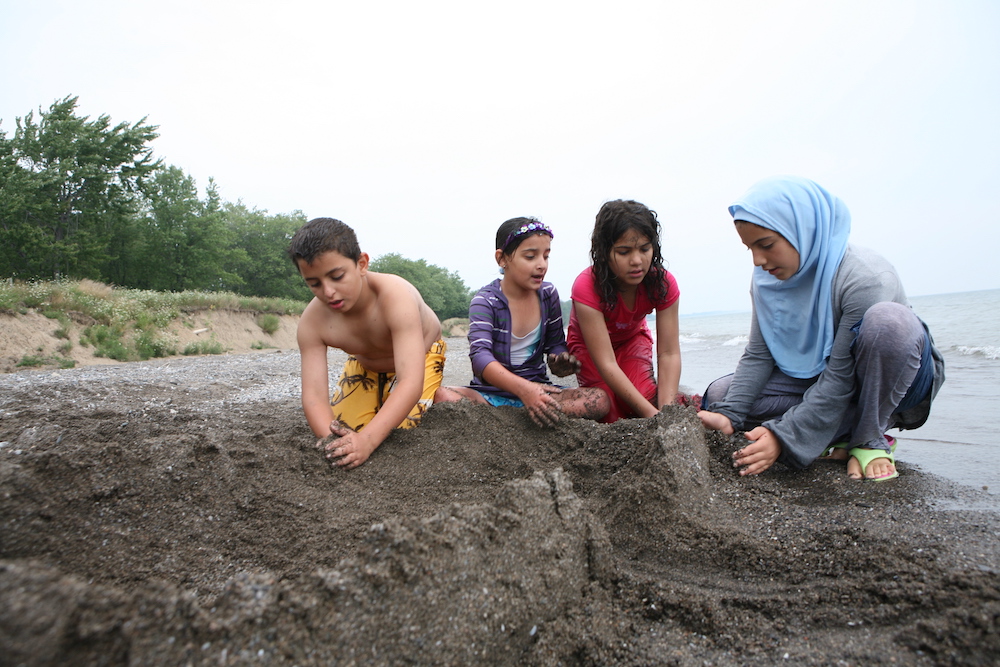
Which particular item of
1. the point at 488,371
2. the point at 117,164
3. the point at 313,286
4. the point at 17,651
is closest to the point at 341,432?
the point at 313,286

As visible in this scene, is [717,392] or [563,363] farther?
[563,363]

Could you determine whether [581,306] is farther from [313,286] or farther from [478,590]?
[478,590]

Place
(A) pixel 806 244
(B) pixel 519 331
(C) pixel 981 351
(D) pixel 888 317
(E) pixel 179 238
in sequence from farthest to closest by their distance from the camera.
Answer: (E) pixel 179 238, (C) pixel 981 351, (B) pixel 519 331, (A) pixel 806 244, (D) pixel 888 317

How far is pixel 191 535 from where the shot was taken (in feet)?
5.94

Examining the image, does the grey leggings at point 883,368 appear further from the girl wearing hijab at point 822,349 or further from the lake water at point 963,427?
the lake water at point 963,427

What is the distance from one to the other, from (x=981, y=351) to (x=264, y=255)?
36400mm

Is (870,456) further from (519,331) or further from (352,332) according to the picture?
(352,332)

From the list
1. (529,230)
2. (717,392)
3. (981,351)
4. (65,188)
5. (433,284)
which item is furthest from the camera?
(433,284)

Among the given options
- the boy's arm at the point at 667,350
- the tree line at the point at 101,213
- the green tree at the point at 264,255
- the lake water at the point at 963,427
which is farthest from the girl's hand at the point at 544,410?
the green tree at the point at 264,255

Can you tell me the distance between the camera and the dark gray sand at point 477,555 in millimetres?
1100

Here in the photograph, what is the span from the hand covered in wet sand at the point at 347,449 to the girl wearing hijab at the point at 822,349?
1626mm

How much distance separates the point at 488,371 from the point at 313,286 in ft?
3.75

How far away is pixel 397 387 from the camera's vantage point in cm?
274

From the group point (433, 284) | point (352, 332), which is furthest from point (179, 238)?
point (352, 332)
